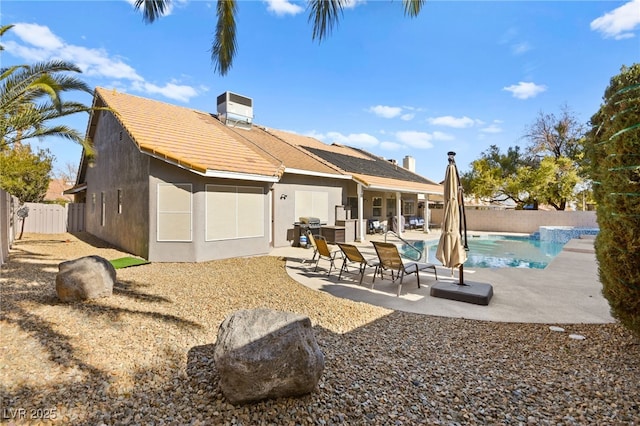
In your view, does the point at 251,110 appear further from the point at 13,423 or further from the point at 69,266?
the point at 13,423

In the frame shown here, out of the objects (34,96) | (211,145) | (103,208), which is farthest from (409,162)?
(34,96)

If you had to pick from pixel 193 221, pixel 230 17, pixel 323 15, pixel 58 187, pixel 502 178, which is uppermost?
pixel 230 17

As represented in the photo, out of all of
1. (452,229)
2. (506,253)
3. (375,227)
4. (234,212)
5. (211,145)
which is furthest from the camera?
(375,227)

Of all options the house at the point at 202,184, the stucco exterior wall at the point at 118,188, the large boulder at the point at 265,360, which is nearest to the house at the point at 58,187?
the house at the point at 202,184

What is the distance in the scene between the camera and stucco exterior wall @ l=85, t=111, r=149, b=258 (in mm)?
11281

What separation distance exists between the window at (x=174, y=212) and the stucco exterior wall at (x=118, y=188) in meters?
0.59

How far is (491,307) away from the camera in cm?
599

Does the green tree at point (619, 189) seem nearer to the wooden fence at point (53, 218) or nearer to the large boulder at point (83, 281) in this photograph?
the large boulder at point (83, 281)

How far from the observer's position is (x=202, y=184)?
10.8m

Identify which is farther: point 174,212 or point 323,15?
point 174,212

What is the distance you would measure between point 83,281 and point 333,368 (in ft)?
16.1

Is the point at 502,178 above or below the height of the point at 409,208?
above

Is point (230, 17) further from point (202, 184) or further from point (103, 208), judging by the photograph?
point (103, 208)

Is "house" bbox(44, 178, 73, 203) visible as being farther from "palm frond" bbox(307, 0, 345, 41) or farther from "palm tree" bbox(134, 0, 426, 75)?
"palm frond" bbox(307, 0, 345, 41)
